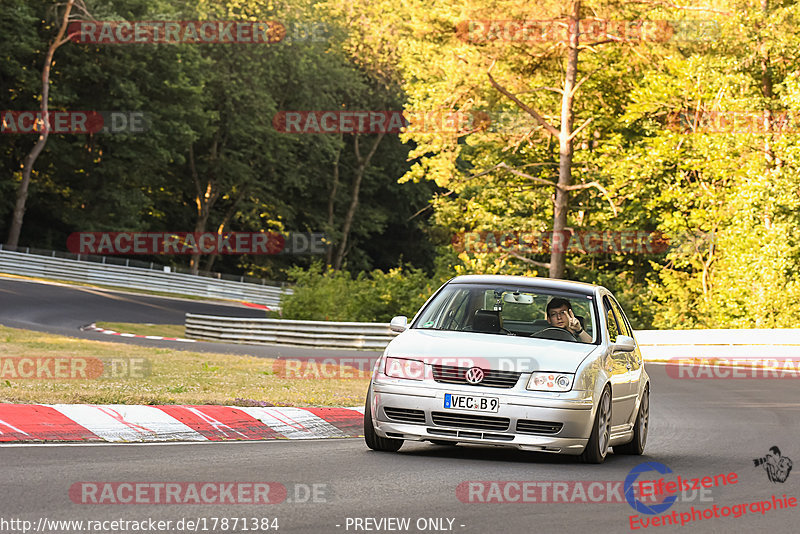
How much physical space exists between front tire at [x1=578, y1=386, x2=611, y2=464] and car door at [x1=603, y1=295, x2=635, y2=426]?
0.22m

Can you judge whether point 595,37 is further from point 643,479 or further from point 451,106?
point 643,479

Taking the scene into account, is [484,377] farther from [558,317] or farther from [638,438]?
[638,438]

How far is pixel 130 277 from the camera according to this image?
55.8m

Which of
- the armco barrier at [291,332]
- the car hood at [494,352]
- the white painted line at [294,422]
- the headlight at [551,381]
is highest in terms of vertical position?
the car hood at [494,352]

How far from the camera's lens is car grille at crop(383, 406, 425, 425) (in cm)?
1012

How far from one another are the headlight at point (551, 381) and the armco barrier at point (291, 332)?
2142cm

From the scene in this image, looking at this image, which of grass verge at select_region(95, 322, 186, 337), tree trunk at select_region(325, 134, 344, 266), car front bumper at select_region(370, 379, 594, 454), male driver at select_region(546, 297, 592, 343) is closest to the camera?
car front bumper at select_region(370, 379, 594, 454)

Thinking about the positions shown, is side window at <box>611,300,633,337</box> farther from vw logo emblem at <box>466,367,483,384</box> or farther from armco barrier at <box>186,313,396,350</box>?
armco barrier at <box>186,313,396,350</box>

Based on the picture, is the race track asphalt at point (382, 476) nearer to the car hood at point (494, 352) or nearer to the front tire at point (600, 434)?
the front tire at point (600, 434)

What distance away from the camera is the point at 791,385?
22.7 metres

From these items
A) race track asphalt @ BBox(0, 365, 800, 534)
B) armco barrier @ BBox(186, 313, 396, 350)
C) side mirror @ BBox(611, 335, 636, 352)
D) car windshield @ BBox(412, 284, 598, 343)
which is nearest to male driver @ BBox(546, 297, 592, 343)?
car windshield @ BBox(412, 284, 598, 343)

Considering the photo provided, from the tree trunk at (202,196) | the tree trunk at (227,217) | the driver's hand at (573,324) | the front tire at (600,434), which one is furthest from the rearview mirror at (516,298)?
the tree trunk at (227,217)

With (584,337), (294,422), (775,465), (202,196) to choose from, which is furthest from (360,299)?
(202,196)

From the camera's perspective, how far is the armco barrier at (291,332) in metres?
32.5
